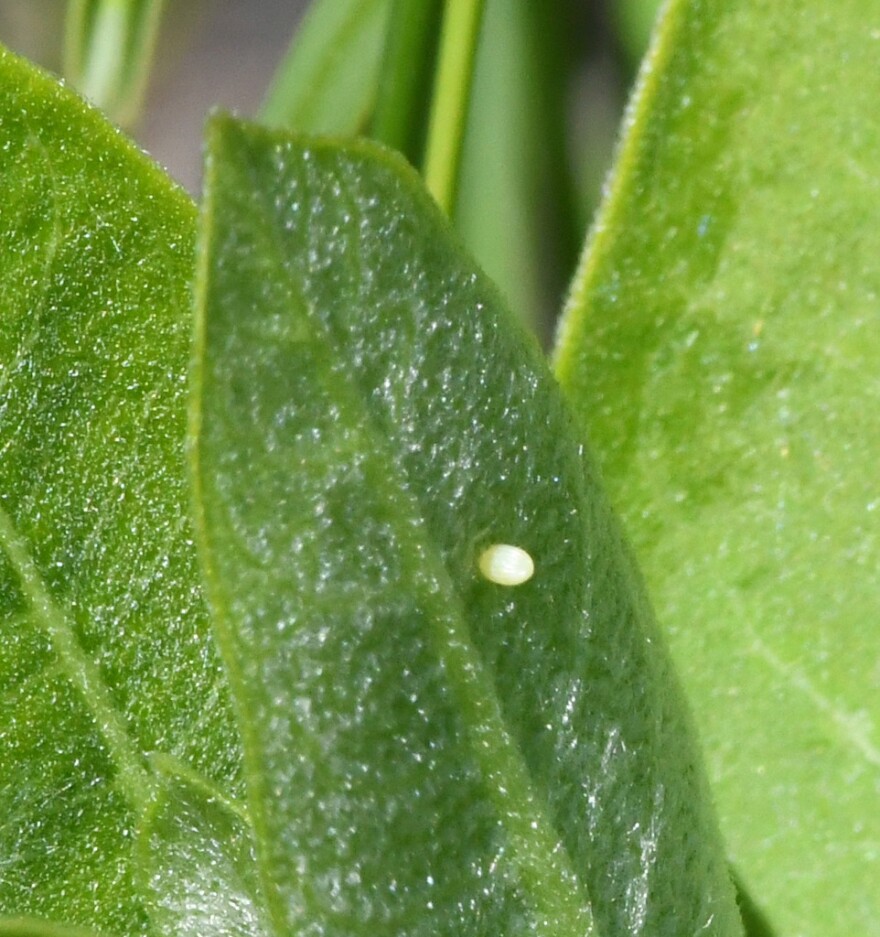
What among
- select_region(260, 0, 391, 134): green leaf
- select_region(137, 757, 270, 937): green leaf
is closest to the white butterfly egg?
select_region(137, 757, 270, 937): green leaf

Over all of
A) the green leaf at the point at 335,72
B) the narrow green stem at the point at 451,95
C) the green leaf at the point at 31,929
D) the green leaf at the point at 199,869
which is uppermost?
the green leaf at the point at 335,72

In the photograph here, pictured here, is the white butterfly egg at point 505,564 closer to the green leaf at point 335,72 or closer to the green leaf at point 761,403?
the green leaf at point 761,403

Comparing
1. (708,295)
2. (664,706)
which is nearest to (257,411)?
(664,706)

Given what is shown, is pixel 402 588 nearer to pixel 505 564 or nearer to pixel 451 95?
pixel 505 564

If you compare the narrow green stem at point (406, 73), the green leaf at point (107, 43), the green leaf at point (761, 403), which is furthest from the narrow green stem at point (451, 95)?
the green leaf at point (107, 43)

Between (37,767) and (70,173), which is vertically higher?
(70,173)

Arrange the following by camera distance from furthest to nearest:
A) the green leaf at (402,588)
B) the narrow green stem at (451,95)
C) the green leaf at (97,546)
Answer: the narrow green stem at (451,95), the green leaf at (97,546), the green leaf at (402,588)

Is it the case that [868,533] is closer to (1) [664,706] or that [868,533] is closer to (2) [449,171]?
(1) [664,706]

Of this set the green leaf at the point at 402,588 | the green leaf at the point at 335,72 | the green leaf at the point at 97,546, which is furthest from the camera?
the green leaf at the point at 335,72
